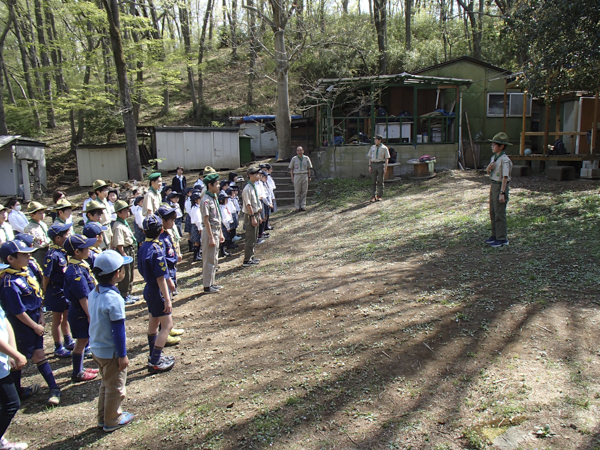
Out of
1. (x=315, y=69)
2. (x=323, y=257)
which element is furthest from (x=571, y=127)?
(x=315, y=69)

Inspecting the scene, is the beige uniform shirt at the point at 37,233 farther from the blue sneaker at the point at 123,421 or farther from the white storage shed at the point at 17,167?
the white storage shed at the point at 17,167

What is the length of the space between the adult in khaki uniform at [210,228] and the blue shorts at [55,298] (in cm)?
234

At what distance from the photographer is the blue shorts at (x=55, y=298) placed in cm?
501

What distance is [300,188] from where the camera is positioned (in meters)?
13.5

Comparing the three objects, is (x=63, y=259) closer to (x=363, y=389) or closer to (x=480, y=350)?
(x=363, y=389)

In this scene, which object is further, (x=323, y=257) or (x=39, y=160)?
(x=39, y=160)

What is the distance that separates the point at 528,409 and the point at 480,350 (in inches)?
33.6

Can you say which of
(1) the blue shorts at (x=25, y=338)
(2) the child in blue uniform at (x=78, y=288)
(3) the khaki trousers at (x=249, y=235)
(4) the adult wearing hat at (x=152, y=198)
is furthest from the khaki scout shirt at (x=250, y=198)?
(1) the blue shorts at (x=25, y=338)

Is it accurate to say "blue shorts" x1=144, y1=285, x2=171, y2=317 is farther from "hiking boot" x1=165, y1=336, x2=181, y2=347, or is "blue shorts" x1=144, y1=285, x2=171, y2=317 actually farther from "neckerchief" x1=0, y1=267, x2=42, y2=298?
"neckerchief" x1=0, y1=267, x2=42, y2=298

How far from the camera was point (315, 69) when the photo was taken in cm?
2434

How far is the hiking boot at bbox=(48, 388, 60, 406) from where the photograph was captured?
4.32 meters

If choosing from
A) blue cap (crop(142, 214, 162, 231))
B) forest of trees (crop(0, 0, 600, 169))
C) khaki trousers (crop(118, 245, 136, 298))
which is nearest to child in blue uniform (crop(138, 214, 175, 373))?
blue cap (crop(142, 214, 162, 231))

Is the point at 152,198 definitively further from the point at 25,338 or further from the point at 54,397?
the point at 54,397

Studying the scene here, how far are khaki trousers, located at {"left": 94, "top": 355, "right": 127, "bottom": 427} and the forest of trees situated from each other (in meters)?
9.08
